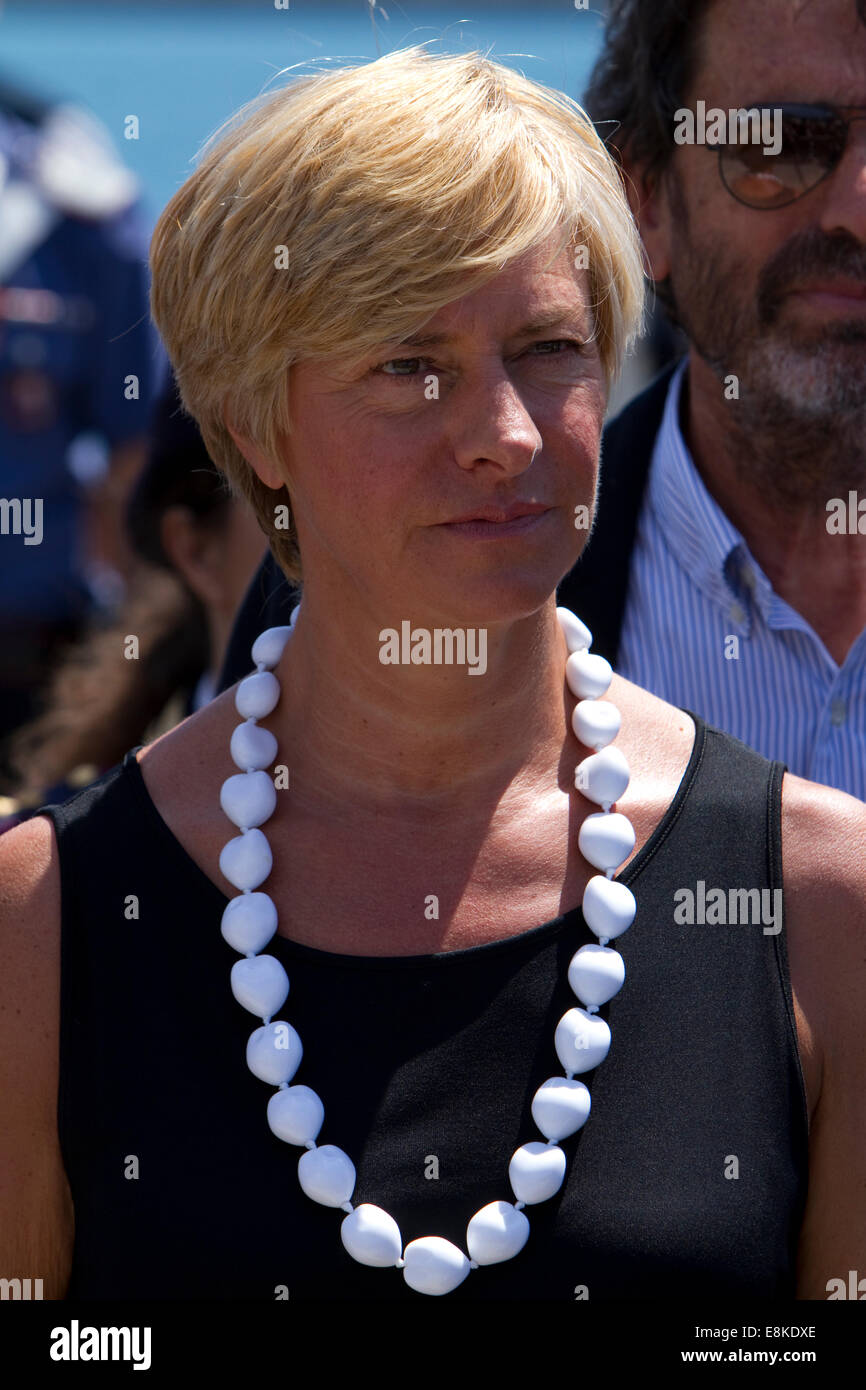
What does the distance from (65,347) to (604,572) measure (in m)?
2.72

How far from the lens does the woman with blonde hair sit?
180 centimetres

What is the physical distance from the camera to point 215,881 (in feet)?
6.51

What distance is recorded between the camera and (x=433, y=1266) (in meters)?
1.78

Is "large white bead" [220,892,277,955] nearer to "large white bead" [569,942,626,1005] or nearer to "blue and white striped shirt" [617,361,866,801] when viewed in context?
"large white bead" [569,942,626,1005]

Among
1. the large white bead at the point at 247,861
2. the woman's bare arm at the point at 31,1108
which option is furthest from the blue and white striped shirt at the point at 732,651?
the woman's bare arm at the point at 31,1108

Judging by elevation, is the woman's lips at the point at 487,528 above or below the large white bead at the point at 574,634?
above

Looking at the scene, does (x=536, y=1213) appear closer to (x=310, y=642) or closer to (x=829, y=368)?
(x=310, y=642)

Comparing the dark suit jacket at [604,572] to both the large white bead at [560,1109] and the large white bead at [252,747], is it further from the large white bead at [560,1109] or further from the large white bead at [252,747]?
the large white bead at [560,1109]

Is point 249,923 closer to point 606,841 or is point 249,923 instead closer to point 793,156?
point 606,841

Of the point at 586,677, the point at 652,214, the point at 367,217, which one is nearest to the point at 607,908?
the point at 586,677

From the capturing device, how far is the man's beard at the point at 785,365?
8.46 feet

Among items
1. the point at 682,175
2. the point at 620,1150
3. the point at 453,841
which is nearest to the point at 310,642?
the point at 453,841

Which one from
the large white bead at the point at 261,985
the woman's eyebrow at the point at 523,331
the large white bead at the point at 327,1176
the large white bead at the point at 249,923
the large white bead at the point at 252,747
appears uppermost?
the woman's eyebrow at the point at 523,331

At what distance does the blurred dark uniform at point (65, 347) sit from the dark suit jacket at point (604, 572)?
221cm
